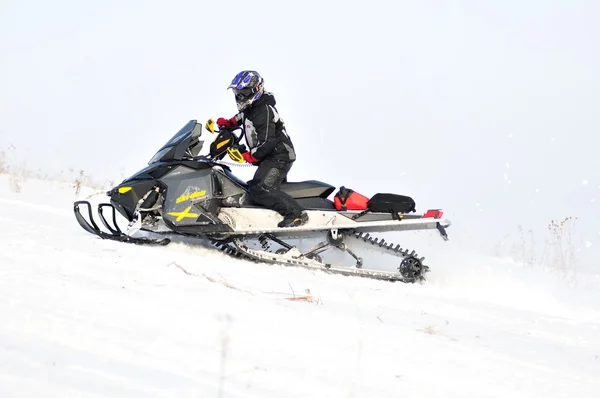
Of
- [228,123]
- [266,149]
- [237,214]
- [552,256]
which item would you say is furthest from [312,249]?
[552,256]

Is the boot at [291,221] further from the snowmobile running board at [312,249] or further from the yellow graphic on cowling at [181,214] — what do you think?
the yellow graphic on cowling at [181,214]

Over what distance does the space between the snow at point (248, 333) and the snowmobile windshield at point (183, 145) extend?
4.35ft

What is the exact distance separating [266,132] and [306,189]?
77 centimetres

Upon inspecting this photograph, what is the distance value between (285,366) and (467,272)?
4.37 m

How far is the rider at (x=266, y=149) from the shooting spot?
6.90 meters

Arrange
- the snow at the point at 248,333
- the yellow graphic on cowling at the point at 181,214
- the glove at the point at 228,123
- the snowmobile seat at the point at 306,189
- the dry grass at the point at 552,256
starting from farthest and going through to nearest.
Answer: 1. the dry grass at the point at 552,256
2. the glove at the point at 228,123
3. the snowmobile seat at the point at 306,189
4. the yellow graphic on cowling at the point at 181,214
5. the snow at the point at 248,333

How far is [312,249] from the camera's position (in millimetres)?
7043

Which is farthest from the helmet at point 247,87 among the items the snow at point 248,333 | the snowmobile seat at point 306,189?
Result: the snow at point 248,333

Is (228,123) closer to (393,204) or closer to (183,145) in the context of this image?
(183,145)

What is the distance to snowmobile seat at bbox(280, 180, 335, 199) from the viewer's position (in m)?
7.05

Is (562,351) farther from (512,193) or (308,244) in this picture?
(512,193)

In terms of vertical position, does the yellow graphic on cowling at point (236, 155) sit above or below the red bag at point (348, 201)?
above

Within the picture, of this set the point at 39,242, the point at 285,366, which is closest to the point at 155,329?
the point at 285,366

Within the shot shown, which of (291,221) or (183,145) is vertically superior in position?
(183,145)
